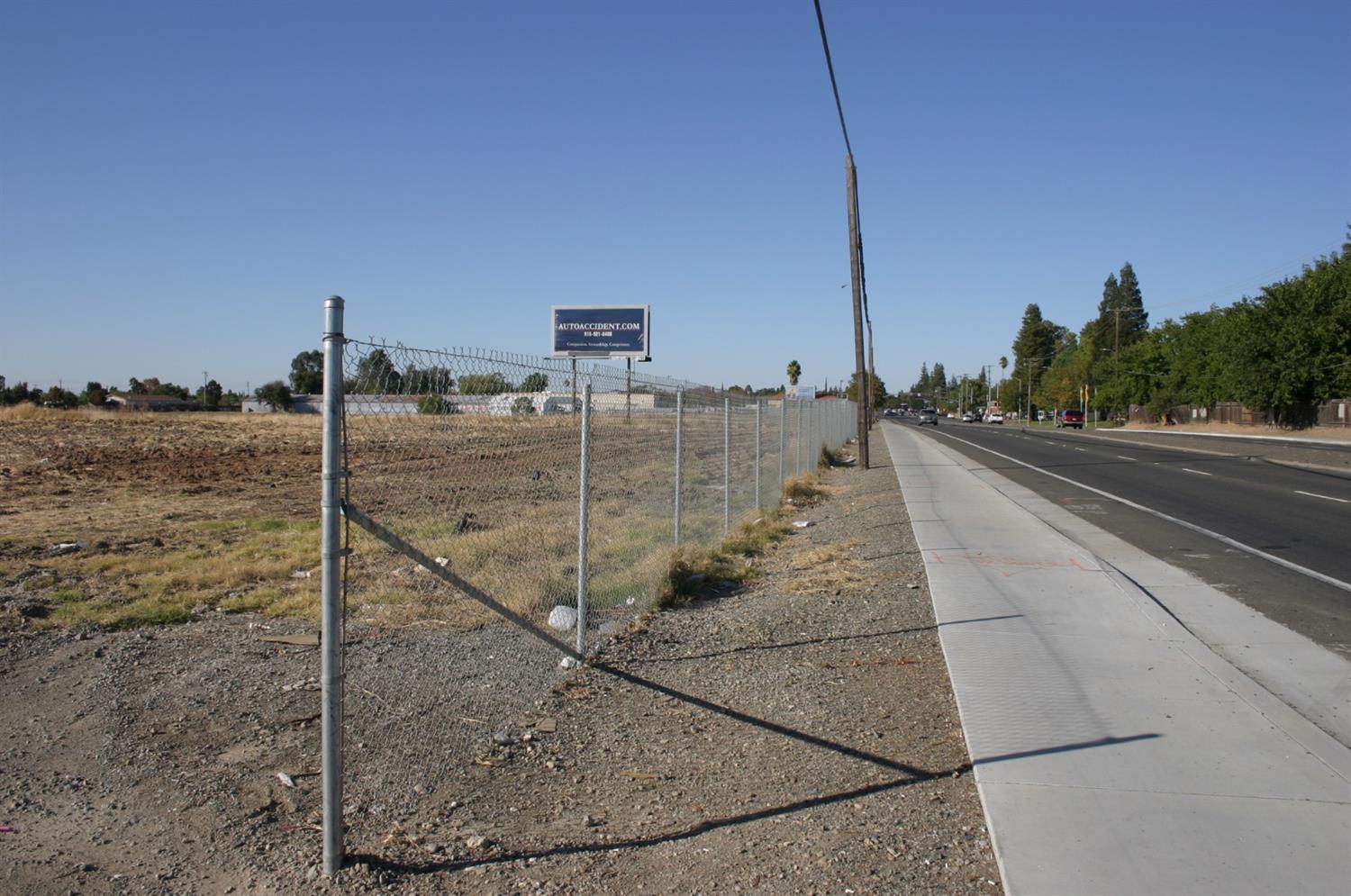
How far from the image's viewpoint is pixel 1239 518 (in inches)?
566

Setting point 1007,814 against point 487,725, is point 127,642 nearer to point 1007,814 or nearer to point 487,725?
point 487,725

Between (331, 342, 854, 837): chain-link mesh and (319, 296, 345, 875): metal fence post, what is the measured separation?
0.27 m

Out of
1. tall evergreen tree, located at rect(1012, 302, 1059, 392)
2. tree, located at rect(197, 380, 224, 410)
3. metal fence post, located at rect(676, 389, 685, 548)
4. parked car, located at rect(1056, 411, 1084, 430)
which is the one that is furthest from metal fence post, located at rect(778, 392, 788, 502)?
tall evergreen tree, located at rect(1012, 302, 1059, 392)

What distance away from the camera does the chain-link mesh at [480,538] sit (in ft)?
14.5

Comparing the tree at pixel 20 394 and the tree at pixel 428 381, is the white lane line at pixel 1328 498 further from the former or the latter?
the tree at pixel 20 394

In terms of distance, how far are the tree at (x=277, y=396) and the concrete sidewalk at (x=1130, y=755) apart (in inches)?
2197

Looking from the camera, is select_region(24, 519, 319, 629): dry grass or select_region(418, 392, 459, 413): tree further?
select_region(24, 519, 319, 629): dry grass

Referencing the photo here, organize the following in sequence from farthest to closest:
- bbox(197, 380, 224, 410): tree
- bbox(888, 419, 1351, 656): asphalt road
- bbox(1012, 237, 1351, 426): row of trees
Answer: bbox(197, 380, 224, 410): tree < bbox(1012, 237, 1351, 426): row of trees < bbox(888, 419, 1351, 656): asphalt road

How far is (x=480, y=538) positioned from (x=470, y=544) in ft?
0.68

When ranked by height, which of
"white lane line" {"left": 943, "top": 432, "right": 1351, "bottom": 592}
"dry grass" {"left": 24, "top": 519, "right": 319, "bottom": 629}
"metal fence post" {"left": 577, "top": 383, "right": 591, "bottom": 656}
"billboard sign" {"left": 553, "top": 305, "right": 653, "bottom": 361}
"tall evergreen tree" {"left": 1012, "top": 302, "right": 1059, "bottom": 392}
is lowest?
"dry grass" {"left": 24, "top": 519, "right": 319, "bottom": 629}

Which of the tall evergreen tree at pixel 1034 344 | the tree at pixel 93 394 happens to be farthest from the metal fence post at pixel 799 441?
the tall evergreen tree at pixel 1034 344

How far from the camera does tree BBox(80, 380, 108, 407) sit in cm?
9250

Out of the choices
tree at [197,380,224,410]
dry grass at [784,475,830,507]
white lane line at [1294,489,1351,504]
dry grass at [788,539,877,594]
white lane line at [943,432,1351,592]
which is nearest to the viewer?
dry grass at [788,539,877,594]

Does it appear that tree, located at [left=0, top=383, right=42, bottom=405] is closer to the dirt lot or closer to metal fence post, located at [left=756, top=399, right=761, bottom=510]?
the dirt lot
